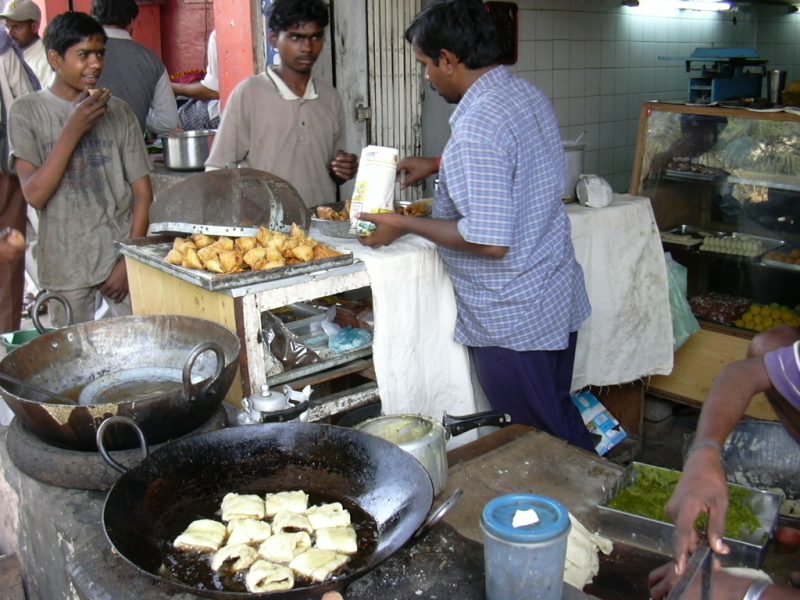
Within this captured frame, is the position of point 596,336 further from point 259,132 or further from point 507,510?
point 507,510

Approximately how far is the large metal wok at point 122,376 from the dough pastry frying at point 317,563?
0.53 metres

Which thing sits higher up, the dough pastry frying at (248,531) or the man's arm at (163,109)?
the man's arm at (163,109)

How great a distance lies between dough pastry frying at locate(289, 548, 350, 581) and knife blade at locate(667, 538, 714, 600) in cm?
67

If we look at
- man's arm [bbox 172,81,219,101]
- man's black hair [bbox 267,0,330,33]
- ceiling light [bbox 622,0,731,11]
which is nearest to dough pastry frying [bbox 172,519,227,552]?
man's black hair [bbox 267,0,330,33]

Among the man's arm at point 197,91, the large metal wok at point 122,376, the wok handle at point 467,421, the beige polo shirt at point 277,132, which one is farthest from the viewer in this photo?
the man's arm at point 197,91

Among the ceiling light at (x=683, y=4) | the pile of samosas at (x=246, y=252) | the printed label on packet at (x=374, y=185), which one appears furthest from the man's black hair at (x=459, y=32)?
the ceiling light at (x=683, y=4)

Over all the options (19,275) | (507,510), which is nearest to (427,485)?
(507,510)

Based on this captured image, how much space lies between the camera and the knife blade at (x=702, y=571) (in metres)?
1.32

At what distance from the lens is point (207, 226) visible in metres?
2.70

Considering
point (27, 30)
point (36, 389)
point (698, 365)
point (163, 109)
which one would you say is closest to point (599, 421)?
point (698, 365)

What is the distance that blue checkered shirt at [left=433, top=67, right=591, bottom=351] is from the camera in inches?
105

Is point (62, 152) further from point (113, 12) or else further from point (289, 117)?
point (113, 12)

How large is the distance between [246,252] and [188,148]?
2.59 m

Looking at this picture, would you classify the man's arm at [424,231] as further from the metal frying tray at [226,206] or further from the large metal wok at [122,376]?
the large metal wok at [122,376]
